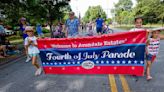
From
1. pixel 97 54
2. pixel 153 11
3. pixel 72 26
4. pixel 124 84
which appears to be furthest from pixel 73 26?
pixel 153 11

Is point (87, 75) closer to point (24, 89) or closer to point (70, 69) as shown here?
point (70, 69)

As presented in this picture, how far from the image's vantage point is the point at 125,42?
637 cm

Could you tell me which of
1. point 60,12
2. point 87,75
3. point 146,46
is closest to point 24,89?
point 87,75

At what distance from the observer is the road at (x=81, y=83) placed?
5841mm

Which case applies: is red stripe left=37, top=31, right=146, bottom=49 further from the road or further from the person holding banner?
the road

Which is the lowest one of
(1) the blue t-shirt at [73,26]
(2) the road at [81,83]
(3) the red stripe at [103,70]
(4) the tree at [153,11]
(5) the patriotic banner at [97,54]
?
(2) the road at [81,83]

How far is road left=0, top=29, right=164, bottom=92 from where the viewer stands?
19.2 ft

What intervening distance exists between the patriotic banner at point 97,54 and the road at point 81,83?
22 centimetres

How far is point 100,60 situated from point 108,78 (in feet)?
1.84

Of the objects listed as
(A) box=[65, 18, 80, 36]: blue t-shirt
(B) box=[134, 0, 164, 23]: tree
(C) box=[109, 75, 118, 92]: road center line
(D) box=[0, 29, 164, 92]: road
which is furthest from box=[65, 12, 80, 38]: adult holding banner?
(B) box=[134, 0, 164, 23]: tree

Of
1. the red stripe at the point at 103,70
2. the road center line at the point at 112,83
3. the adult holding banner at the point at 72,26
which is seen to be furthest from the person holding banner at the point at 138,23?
the adult holding banner at the point at 72,26

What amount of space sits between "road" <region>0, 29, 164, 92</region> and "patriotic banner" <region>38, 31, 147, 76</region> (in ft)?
0.73

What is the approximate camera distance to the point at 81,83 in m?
6.41

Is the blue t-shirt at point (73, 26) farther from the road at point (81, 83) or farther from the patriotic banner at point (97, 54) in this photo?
the patriotic banner at point (97, 54)
